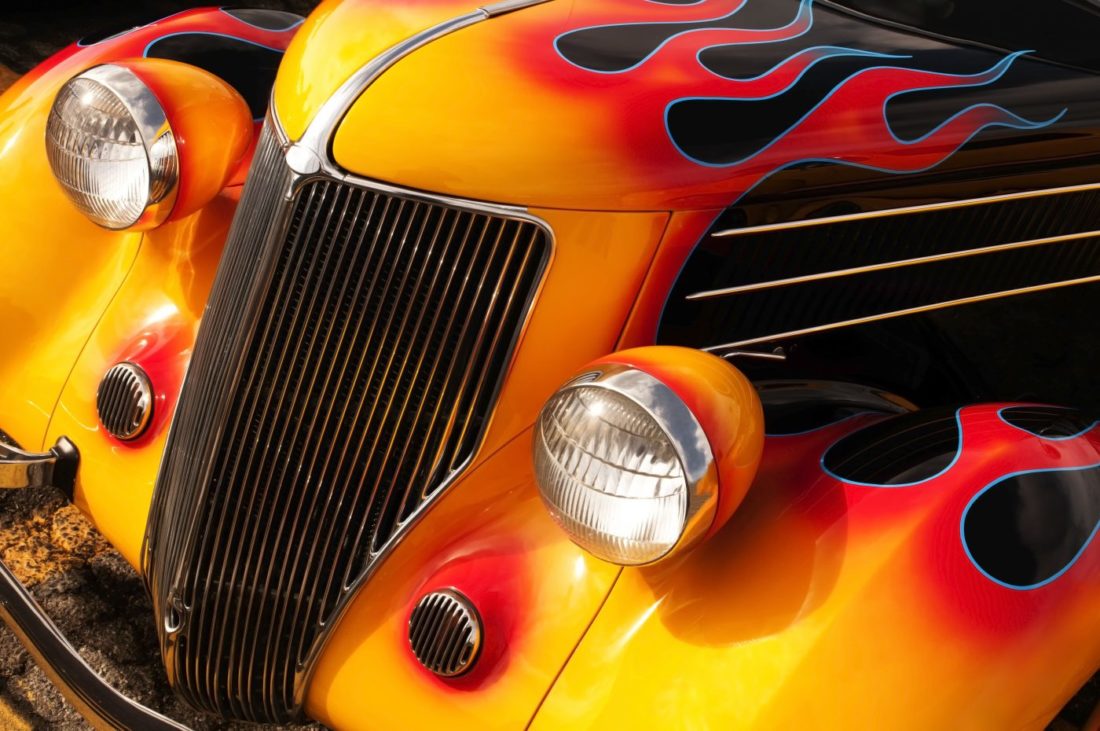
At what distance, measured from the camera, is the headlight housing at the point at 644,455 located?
62.2 inches

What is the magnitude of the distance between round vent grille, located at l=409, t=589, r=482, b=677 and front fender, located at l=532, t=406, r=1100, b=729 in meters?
0.15

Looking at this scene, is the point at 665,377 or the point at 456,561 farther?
the point at 456,561

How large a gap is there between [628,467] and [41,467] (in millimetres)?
1284

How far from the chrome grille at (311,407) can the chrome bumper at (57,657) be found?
0.42ft

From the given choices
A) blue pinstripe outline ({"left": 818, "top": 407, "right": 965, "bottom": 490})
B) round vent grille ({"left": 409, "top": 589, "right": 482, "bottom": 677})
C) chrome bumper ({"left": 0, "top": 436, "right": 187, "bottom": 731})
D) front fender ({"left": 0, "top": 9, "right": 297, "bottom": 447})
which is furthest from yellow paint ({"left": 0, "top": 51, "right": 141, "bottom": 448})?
blue pinstripe outline ({"left": 818, "top": 407, "right": 965, "bottom": 490})

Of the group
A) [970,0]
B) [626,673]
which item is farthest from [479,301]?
[970,0]

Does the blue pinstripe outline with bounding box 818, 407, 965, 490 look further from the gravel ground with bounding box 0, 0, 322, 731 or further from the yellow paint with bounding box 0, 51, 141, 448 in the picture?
the yellow paint with bounding box 0, 51, 141, 448

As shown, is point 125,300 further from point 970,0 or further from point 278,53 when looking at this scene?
point 970,0

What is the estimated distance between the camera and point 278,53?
2.77 metres

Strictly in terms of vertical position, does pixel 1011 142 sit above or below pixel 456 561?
above

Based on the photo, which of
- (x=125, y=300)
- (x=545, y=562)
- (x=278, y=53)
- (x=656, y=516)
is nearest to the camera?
(x=656, y=516)

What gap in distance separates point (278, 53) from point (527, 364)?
1.30 metres

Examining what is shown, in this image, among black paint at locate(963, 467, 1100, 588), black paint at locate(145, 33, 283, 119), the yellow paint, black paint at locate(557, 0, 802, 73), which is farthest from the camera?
black paint at locate(145, 33, 283, 119)

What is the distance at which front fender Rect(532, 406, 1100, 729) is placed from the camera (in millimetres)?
1617
